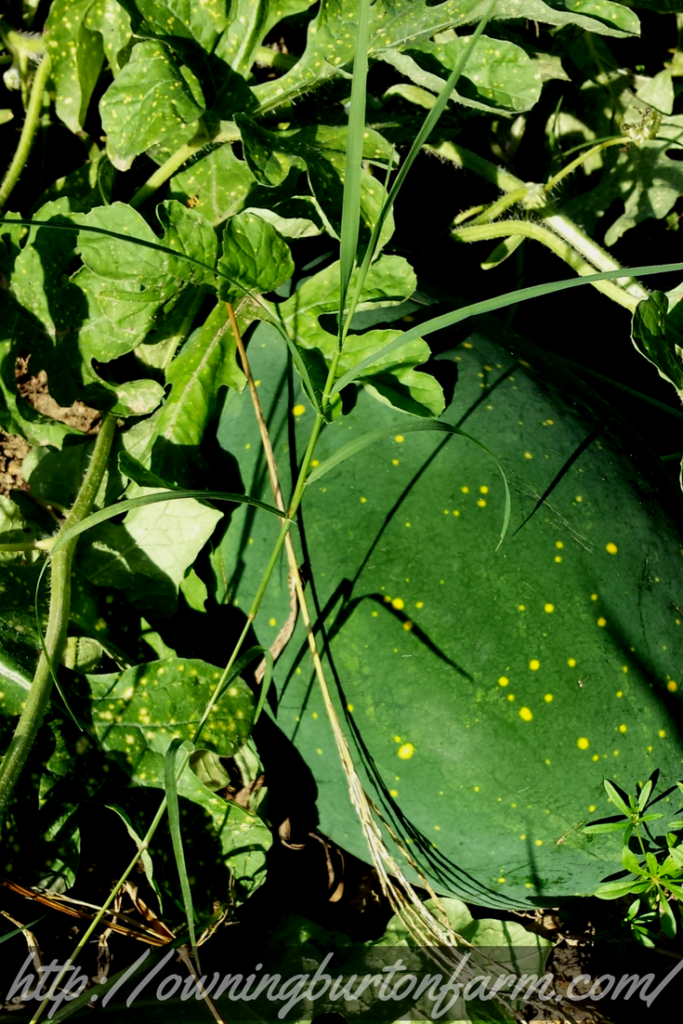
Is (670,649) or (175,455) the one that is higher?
(670,649)

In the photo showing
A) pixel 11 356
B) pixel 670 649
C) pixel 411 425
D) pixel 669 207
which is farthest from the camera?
pixel 669 207

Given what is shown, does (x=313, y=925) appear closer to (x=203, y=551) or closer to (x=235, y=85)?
(x=203, y=551)

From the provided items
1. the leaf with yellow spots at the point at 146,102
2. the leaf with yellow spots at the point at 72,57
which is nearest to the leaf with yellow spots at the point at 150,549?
the leaf with yellow spots at the point at 146,102

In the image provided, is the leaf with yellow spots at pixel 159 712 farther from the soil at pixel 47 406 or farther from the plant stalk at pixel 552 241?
the plant stalk at pixel 552 241

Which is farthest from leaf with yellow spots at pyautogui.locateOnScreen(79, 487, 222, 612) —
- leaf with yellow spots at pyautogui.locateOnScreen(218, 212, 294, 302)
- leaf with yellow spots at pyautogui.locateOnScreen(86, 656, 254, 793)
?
leaf with yellow spots at pyautogui.locateOnScreen(218, 212, 294, 302)

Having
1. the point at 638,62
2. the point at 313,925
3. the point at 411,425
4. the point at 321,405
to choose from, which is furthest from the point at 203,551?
the point at 638,62

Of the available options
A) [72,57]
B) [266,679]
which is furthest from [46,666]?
[72,57]

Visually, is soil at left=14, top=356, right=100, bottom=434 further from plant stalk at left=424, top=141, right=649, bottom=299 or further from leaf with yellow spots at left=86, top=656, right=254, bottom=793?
plant stalk at left=424, top=141, right=649, bottom=299

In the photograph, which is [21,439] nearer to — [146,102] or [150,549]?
[150,549]

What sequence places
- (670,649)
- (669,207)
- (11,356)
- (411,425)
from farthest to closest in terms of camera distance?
1. (669,207)
2. (11,356)
3. (670,649)
4. (411,425)
